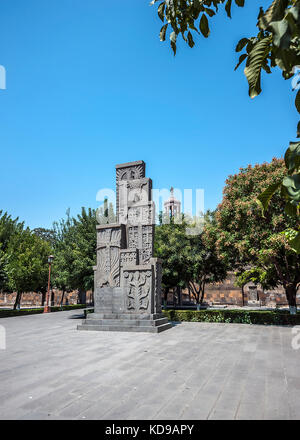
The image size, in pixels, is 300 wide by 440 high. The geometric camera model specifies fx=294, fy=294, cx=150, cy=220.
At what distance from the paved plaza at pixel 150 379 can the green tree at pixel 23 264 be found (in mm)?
12417

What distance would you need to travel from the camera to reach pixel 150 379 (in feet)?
17.1

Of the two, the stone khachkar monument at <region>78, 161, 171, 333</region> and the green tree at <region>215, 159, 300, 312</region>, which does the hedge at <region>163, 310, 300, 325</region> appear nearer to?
the green tree at <region>215, 159, 300, 312</region>

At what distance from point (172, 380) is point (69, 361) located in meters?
2.63

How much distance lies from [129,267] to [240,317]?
254 inches

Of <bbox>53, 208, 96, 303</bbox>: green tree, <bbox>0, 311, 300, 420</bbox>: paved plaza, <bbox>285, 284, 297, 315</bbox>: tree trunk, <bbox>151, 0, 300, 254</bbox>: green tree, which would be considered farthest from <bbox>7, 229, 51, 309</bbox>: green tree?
<bbox>151, 0, 300, 254</bbox>: green tree

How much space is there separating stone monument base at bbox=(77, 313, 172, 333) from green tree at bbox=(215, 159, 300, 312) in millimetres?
4721

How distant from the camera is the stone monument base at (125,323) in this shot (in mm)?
10982

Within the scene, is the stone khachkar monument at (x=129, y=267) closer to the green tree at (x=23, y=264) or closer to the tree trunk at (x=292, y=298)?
the tree trunk at (x=292, y=298)

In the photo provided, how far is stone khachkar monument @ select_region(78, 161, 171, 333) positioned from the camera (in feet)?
38.0

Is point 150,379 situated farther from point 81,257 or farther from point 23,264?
point 23,264

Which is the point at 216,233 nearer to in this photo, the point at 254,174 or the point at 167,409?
the point at 254,174

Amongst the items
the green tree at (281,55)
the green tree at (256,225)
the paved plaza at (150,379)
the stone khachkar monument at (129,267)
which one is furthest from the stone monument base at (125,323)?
the green tree at (281,55)

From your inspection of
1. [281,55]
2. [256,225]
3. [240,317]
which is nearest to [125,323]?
[240,317]
